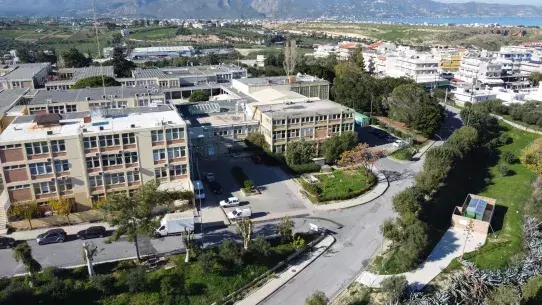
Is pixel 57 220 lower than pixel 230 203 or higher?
higher

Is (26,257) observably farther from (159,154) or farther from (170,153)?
(170,153)

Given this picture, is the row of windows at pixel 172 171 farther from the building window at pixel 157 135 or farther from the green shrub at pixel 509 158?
the green shrub at pixel 509 158

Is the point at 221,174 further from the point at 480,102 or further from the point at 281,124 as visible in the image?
the point at 480,102

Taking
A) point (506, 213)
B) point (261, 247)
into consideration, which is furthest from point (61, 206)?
point (506, 213)

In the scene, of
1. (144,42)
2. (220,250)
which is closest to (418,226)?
(220,250)

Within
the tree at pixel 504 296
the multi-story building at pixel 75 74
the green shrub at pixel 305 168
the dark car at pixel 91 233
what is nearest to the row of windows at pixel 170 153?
the dark car at pixel 91 233

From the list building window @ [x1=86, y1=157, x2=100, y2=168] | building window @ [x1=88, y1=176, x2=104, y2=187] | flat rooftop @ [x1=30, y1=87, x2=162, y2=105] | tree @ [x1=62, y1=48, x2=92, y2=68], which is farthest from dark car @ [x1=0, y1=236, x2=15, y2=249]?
tree @ [x1=62, y1=48, x2=92, y2=68]
